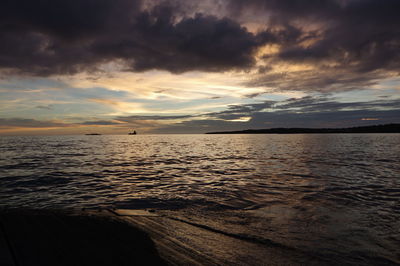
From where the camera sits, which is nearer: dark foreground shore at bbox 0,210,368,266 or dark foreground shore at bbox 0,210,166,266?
dark foreground shore at bbox 0,210,166,266

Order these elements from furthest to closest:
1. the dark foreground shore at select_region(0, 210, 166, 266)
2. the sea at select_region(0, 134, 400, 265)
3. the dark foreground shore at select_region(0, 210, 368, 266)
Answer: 1. the sea at select_region(0, 134, 400, 265)
2. the dark foreground shore at select_region(0, 210, 368, 266)
3. the dark foreground shore at select_region(0, 210, 166, 266)

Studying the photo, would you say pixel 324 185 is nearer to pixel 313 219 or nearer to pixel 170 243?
pixel 313 219

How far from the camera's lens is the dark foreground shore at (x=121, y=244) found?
14.3ft

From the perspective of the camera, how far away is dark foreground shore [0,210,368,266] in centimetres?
437

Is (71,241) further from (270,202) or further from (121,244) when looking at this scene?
(270,202)

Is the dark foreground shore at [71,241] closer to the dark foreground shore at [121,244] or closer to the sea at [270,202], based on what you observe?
the dark foreground shore at [121,244]

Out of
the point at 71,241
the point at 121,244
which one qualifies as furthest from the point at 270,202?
the point at 71,241

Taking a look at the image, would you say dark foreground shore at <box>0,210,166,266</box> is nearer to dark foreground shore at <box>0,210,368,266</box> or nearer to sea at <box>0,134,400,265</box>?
dark foreground shore at <box>0,210,368,266</box>

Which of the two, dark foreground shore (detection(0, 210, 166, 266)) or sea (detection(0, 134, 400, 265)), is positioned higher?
dark foreground shore (detection(0, 210, 166, 266))

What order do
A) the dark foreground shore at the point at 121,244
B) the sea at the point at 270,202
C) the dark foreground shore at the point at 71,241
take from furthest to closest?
1. the sea at the point at 270,202
2. the dark foreground shore at the point at 121,244
3. the dark foreground shore at the point at 71,241

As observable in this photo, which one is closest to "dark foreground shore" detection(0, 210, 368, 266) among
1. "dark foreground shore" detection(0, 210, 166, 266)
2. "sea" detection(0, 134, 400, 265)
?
"dark foreground shore" detection(0, 210, 166, 266)

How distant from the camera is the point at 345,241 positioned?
587 cm

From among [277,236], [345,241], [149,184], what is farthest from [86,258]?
[149,184]

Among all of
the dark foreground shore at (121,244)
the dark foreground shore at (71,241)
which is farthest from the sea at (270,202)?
the dark foreground shore at (71,241)
